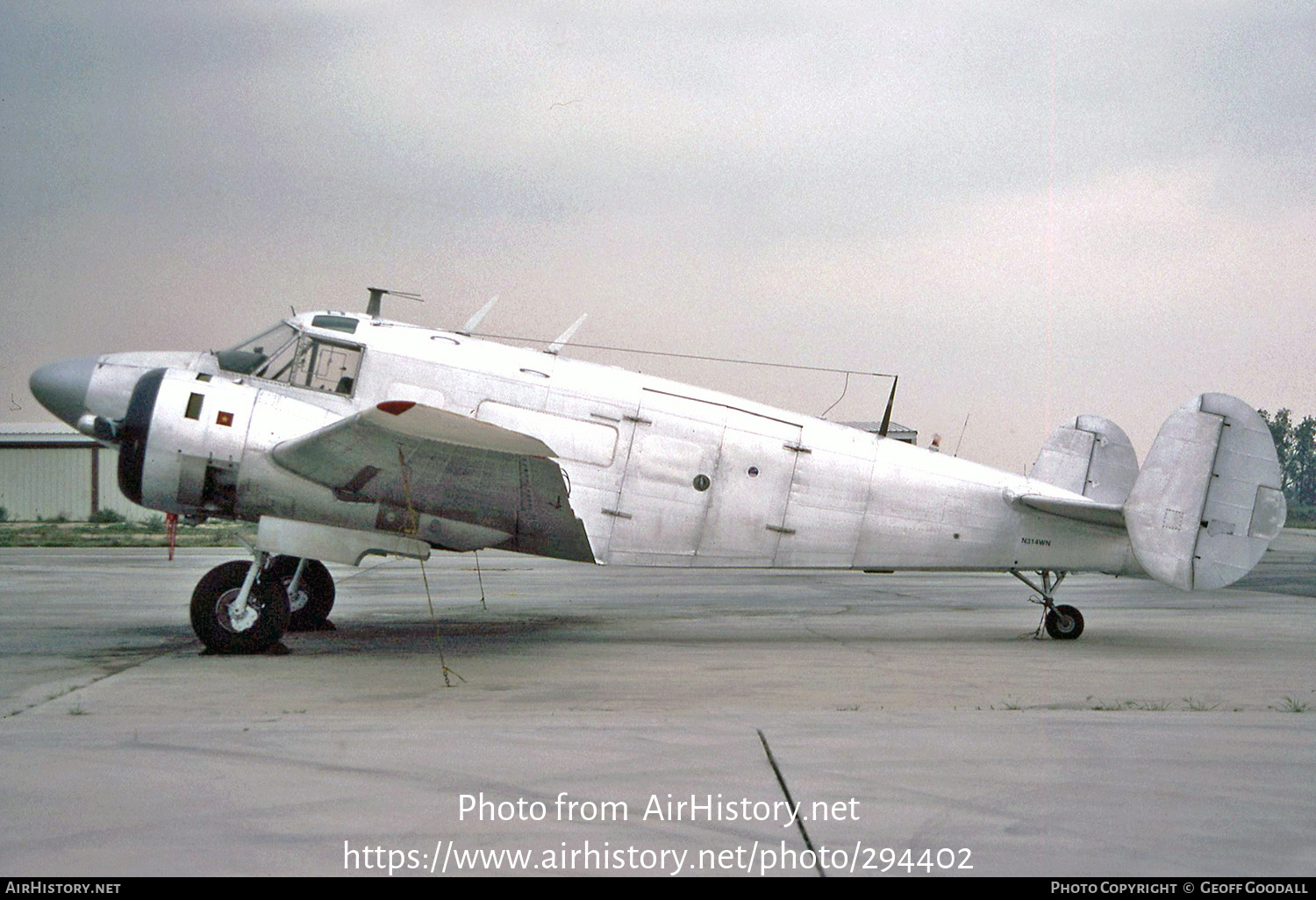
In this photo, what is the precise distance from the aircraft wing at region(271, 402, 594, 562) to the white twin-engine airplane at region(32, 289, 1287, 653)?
0.03m

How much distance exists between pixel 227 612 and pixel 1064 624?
848cm

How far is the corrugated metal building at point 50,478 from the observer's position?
4409 cm

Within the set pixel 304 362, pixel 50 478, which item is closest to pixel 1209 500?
pixel 304 362

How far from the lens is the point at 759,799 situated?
489cm

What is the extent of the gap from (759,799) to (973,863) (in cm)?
112

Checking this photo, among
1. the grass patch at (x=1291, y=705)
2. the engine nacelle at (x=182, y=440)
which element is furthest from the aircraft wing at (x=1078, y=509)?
the engine nacelle at (x=182, y=440)

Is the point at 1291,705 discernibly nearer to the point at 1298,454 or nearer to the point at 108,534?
the point at 108,534

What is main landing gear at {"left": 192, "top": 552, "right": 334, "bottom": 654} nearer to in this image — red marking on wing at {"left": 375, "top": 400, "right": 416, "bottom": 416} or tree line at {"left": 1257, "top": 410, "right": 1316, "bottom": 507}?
red marking on wing at {"left": 375, "top": 400, "right": 416, "bottom": 416}

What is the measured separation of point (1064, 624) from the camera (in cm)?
1159

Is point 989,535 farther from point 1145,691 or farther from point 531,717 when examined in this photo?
point 531,717

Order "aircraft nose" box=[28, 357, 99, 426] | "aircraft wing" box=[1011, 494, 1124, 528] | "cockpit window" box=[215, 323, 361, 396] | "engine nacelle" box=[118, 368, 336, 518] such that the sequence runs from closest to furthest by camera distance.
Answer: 1. "engine nacelle" box=[118, 368, 336, 518]
2. "aircraft nose" box=[28, 357, 99, 426]
3. "cockpit window" box=[215, 323, 361, 396]
4. "aircraft wing" box=[1011, 494, 1124, 528]

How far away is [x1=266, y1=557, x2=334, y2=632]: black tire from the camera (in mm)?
11492

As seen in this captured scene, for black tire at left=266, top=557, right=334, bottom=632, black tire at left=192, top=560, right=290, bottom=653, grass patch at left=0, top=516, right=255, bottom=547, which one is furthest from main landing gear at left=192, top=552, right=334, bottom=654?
grass patch at left=0, top=516, right=255, bottom=547
